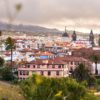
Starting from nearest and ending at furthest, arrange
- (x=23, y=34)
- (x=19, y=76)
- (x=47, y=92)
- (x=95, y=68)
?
(x=47, y=92)
(x=19, y=76)
(x=95, y=68)
(x=23, y=34)

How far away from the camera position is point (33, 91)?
14820 millimetres

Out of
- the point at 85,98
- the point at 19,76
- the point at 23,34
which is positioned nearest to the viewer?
the point at 85,98

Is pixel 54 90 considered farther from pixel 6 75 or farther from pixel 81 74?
pixel 81 74

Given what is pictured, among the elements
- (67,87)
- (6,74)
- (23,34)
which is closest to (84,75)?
(6,74)

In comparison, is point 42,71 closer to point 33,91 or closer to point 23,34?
point 33,91

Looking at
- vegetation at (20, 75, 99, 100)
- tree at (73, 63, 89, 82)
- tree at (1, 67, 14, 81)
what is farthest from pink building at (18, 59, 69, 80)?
vegetation at (20, 75, 99, 100)

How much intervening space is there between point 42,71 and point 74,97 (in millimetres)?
31729

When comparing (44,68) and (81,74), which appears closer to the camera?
(81,74)

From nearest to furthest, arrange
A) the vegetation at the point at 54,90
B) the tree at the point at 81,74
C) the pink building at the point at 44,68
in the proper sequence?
1. the vegetation at the point at 54,90
2. the tree at the point at 81,74
3. the pink building at the point at 44,68

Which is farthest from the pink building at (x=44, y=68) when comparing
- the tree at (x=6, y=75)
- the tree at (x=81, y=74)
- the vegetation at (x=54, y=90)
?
the vegetation at (x=54, y=90)

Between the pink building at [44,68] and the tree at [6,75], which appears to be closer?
the tree at [6,75]

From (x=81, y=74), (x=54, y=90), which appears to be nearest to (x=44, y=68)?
(x=81, y=74)

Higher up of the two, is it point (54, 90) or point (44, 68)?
point (54, 90)

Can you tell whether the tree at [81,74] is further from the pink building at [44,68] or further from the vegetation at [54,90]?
the vegetation at [54,90]
